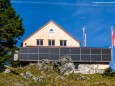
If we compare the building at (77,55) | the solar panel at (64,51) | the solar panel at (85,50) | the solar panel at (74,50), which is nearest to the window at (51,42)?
the building at (77,55)

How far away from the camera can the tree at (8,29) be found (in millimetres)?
58656

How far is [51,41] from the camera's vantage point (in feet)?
316

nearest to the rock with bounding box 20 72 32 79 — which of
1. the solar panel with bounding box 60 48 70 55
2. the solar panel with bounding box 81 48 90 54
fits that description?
the solar panel with bounding box 60 48 70 55

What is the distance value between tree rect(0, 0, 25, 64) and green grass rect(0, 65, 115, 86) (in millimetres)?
2964

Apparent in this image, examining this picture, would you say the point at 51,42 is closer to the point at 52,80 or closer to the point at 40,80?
the point at 52,80

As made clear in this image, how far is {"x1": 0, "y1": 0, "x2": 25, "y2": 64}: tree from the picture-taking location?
5866 centimetres

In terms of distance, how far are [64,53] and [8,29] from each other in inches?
1047

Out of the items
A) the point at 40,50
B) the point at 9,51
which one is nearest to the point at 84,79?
the point at 9,51

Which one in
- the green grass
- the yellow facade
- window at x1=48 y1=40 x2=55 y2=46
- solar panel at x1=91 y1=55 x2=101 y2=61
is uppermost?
the yellow facade

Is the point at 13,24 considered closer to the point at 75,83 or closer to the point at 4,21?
the point at 4,21

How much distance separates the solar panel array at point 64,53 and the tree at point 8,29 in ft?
75.4

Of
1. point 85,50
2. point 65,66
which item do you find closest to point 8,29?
point 65,66

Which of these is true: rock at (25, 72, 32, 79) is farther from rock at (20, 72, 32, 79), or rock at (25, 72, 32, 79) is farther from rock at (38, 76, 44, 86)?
rock at (38, 76, 44, 86)

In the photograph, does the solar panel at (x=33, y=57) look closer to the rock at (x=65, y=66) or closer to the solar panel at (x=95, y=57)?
the solar panel at (x=95, y=57)
